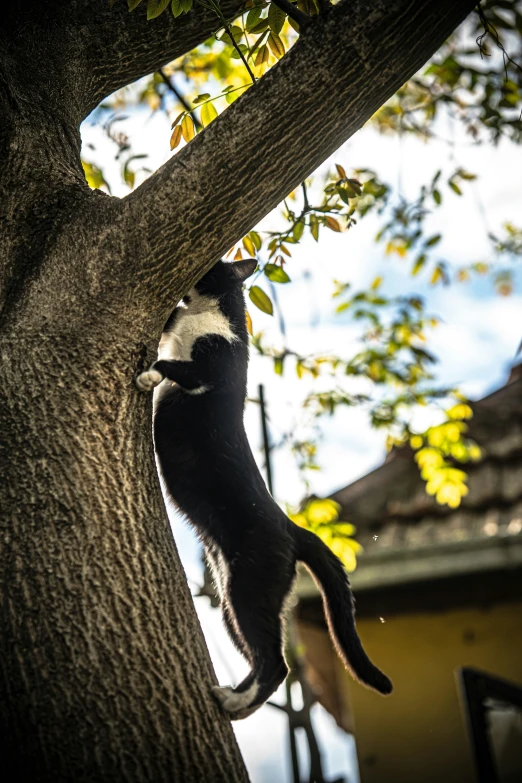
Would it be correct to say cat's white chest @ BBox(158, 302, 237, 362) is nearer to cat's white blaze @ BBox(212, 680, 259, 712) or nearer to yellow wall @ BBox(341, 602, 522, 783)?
cat's white blaze @ BBox(212, 680, 259, 712)

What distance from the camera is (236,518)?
7.55 ft

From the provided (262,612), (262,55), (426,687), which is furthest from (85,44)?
(426,687)

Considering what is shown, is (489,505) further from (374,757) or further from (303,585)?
(374,757)

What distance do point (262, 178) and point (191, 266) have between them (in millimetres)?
283

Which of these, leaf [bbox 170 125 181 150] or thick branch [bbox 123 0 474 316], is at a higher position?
leaf [bbox 170 125 181 150]

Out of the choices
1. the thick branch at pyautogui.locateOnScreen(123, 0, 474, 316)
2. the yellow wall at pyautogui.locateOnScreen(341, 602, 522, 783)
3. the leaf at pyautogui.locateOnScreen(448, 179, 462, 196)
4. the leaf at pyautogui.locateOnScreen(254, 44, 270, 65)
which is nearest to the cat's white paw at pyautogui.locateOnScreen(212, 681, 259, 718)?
the thick branch at pyautogui.locateOnScreen(123, 0, 474, 316)

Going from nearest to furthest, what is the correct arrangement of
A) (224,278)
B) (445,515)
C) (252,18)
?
(252,18) → (224,278) → (445,515)

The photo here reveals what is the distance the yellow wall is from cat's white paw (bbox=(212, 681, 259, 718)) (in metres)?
1.96

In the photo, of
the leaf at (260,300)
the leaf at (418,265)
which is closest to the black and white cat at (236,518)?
the leaf at (260,300)

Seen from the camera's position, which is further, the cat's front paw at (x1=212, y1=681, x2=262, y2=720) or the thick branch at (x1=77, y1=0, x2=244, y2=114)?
the thick branch at (x1=77, y1=0, x2=244, y2=114)

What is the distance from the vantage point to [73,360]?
1.58 metres

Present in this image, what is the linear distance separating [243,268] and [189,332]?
528 mm

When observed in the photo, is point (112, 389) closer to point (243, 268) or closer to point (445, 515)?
point (243, 268)

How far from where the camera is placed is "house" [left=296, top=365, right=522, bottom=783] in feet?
10.9
